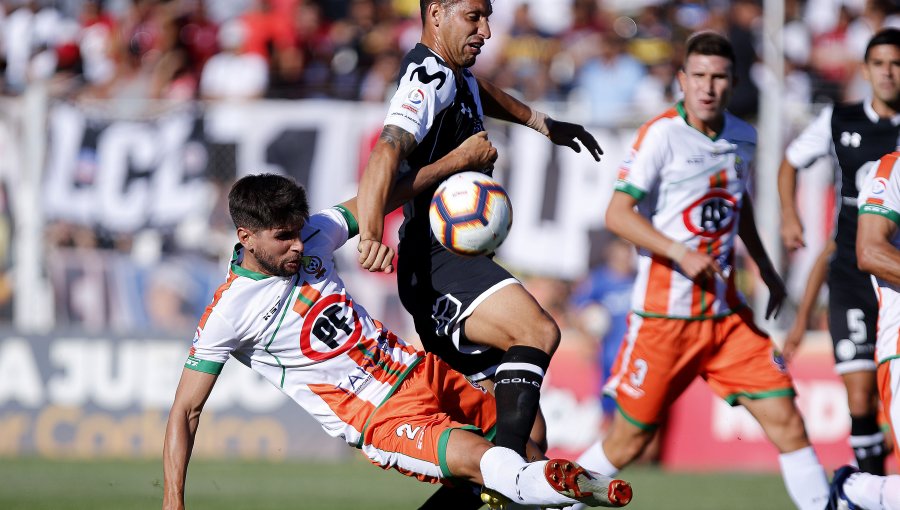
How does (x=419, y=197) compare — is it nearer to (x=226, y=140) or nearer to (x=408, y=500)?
(x=408, y=500)

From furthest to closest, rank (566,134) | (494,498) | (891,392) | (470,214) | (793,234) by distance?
(793,234), (566,134), (470,214), (891,392), (494,498)

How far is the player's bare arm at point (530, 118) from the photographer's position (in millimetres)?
7293

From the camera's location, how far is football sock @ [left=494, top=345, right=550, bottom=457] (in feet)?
19.6

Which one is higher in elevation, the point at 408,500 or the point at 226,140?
the point at 226,140

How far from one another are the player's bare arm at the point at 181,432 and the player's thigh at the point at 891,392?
3.15 metres

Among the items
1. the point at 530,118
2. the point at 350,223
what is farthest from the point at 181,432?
the point at 530,118

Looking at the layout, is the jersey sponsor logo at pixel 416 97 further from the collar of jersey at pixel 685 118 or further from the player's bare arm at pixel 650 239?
the collar of jersey at pixel 685 118

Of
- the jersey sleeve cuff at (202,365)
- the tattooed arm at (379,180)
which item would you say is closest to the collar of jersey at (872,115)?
the tattooed arm at (379,180)

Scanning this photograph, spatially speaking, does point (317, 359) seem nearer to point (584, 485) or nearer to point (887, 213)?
point (584, 485)

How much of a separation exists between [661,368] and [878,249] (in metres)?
2.11

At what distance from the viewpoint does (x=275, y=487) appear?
10.8m

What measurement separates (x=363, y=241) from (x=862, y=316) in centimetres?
359

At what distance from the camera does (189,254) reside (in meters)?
14.0

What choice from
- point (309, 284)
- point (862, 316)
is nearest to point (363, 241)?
point (309, 284)
